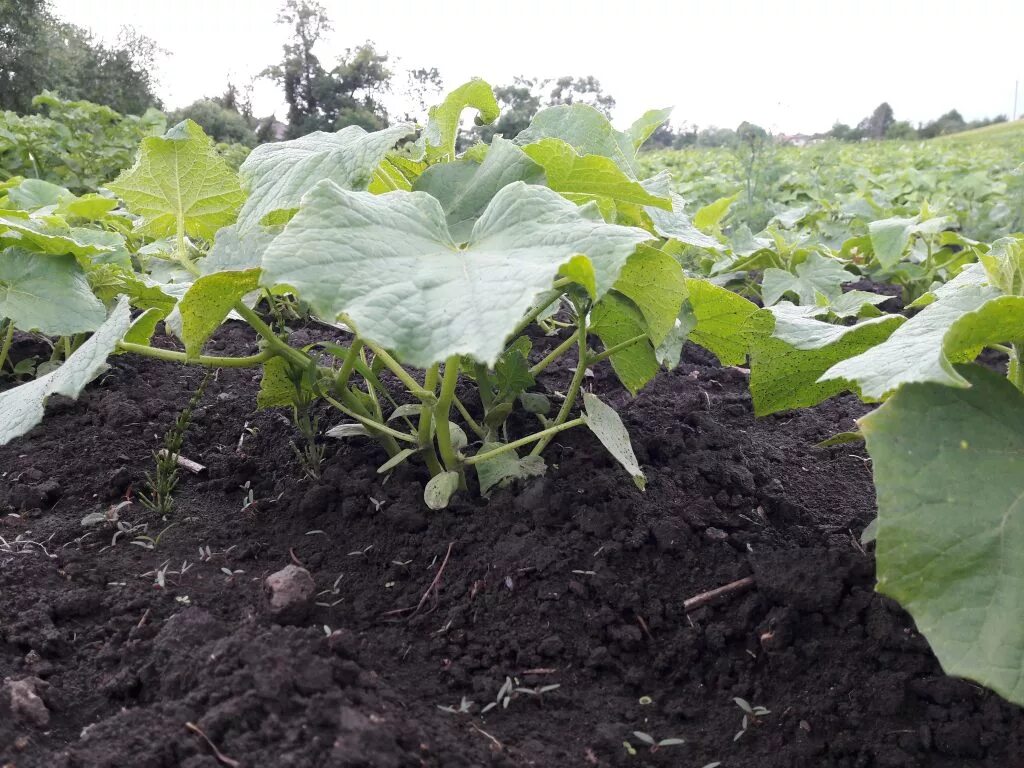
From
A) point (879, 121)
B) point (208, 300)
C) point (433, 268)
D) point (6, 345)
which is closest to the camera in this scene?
point (433, 268)

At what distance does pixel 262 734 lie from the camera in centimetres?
103

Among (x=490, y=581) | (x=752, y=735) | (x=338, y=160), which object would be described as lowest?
(x=752, y=735)

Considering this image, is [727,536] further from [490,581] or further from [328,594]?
[328,594]

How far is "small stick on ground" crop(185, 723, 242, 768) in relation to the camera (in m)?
1.00

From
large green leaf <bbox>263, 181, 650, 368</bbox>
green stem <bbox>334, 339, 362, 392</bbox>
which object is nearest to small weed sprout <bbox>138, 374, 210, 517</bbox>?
green stem <bbox>334, 339, 362, 392</bbox>

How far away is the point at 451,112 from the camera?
169cm

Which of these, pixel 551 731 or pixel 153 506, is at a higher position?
pixel 153 506

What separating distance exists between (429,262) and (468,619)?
26.6 inches

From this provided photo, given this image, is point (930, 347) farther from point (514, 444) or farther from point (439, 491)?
point (439, 491)


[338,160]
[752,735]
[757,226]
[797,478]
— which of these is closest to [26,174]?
[757,226]

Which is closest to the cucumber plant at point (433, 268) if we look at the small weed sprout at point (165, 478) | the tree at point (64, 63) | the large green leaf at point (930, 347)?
the small weed sprout at point (165, 478)

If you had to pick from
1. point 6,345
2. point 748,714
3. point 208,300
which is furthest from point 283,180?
point 6,345

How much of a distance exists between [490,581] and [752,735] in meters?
0.52

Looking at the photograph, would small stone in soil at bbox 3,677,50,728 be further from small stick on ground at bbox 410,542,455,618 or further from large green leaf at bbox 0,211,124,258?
large green leaf at bbox 0,211,124,258
